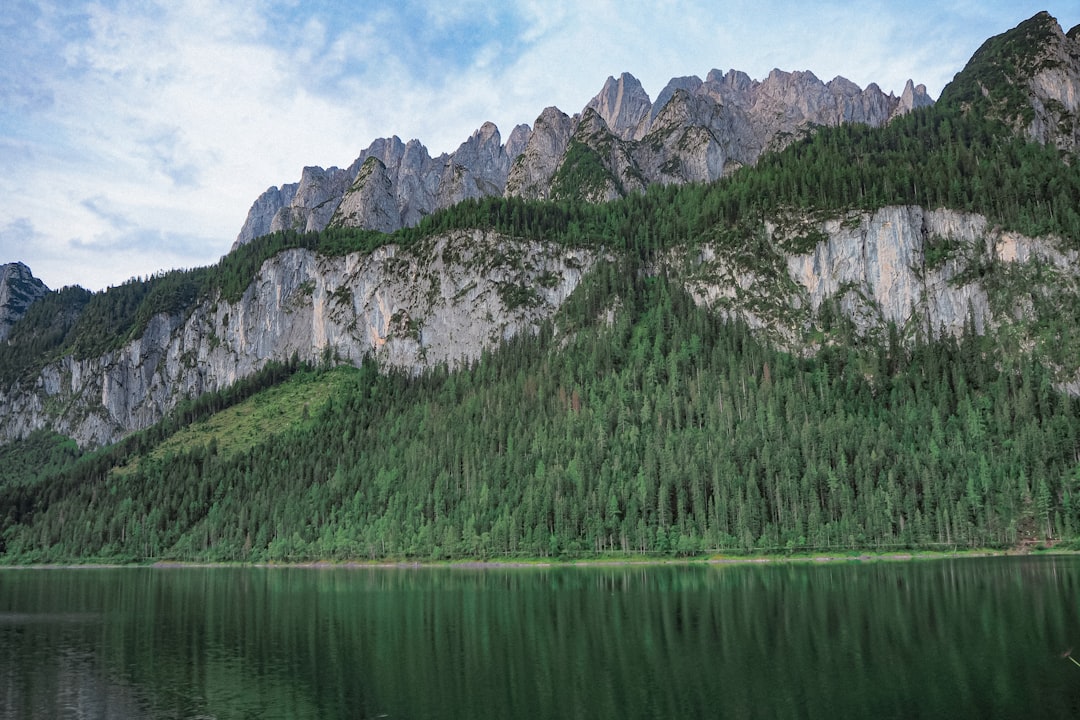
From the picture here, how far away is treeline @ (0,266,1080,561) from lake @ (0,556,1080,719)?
142 feet

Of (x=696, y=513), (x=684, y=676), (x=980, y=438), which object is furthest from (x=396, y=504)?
(x=684, y=676)

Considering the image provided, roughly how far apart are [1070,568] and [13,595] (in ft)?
470

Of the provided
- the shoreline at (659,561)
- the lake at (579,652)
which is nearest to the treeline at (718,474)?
the shoreline at (659,561)

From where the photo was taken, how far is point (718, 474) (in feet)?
500

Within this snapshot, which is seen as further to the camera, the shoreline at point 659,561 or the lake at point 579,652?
the shoreline at point 659,561

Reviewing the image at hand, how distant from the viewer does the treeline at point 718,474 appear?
463 feet

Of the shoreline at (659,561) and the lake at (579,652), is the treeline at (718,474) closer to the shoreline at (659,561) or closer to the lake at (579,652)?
the shoreline at (659,561)

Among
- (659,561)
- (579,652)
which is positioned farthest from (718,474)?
(579,652)

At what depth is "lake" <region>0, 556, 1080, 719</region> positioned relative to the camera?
39.1 metres

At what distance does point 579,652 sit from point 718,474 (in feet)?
345

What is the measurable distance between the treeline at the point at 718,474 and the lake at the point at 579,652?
4323 cm

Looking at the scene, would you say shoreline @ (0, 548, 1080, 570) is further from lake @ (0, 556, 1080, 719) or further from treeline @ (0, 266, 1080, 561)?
lake @ (0, 556, 1080, 719)

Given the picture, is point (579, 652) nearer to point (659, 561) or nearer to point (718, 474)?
point (659, 561)

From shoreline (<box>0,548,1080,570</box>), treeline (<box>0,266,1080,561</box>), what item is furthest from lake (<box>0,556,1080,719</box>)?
treeline (<box>0,266,1080,561</box>)
